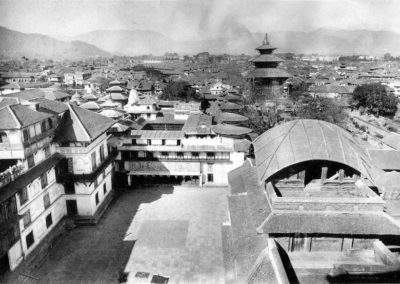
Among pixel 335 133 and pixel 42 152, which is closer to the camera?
pixel 335 133

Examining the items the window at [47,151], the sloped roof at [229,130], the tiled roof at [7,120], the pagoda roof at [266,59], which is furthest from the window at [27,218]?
the pagoda roof at [266,59]

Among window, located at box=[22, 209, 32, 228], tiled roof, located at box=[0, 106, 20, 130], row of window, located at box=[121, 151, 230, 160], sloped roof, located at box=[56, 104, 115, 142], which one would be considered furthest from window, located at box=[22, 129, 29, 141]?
row of window, located at box=[121, 151, 230, 160]

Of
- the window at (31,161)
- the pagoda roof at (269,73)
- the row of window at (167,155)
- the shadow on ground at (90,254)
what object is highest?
the pagoda roof at (269,73)

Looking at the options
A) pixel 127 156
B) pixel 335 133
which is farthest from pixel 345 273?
pixel 127 156

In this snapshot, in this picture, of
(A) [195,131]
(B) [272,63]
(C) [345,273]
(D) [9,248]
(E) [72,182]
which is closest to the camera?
(C) [345,273]

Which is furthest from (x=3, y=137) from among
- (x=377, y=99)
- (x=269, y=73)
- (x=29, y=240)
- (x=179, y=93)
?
(x=377, y=99)

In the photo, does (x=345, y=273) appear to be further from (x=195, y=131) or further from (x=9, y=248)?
(x=195, y=131)

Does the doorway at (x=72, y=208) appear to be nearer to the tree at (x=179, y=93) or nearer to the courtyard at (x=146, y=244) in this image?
the courtyard at (x=146, y=244)
